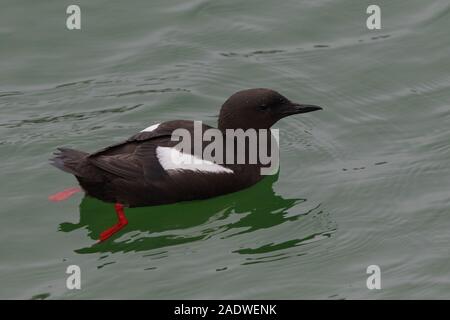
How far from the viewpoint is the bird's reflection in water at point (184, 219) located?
9289 millimetres

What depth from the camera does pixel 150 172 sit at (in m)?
9.55

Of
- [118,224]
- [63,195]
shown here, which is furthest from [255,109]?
[63,195]

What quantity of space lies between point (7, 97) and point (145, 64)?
4.53 feet

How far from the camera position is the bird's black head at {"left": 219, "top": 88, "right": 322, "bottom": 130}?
1005 cm

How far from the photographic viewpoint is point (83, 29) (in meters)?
12.4

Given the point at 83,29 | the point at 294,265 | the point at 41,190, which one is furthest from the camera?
the point at 83,29

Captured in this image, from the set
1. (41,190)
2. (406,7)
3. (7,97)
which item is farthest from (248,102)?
(406,7)

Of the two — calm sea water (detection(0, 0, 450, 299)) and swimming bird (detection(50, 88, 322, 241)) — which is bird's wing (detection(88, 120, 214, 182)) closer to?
swimming bird (detection(50, 88, 322, 241))

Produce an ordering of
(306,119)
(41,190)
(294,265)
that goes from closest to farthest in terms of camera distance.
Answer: (294,265), (41,190), (306,119)

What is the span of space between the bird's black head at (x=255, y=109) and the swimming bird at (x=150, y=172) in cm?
18

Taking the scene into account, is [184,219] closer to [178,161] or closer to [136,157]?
[178,161]

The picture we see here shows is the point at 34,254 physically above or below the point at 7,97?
below

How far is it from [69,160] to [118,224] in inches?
24.7

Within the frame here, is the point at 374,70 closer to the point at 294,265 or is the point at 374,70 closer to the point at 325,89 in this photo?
the point at 325,89
